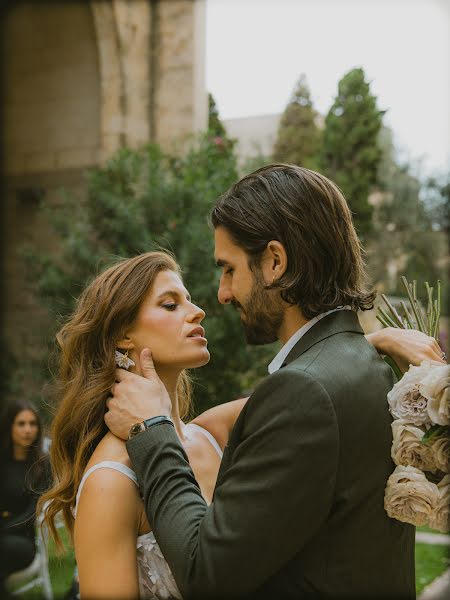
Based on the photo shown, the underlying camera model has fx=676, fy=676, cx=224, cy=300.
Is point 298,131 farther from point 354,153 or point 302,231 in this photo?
point 302,231

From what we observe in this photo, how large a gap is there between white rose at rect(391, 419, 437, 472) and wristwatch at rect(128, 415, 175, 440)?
66 cm

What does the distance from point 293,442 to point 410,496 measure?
37 cm

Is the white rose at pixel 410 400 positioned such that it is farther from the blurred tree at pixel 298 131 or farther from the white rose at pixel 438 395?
the blurred tree at pixel 298 131

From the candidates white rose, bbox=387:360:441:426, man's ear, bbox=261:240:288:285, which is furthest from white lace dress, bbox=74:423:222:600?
white rose, bbox=387:360:441:426

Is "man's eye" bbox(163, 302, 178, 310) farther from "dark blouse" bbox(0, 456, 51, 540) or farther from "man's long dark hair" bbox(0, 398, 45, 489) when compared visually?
"man's long dark hair" bbox(0, 398, 45, 489)

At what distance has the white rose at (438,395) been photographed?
172cm

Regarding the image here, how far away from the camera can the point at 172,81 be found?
8.58 metres

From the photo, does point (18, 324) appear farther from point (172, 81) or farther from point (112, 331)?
point (112, 331)

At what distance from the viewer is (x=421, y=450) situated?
1.77 m

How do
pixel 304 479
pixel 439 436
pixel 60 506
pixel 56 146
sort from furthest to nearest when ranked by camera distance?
pixel 56 146
pixel 60 506
pixel 439 436
pixel 304 479

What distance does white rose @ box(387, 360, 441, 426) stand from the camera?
5.80 ft

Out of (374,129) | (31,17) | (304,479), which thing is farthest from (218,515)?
(374,129)

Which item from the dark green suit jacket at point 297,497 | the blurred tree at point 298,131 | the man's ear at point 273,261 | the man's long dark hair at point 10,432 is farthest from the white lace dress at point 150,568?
the blurred tree at point 298,131

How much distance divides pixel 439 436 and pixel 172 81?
7588mm
